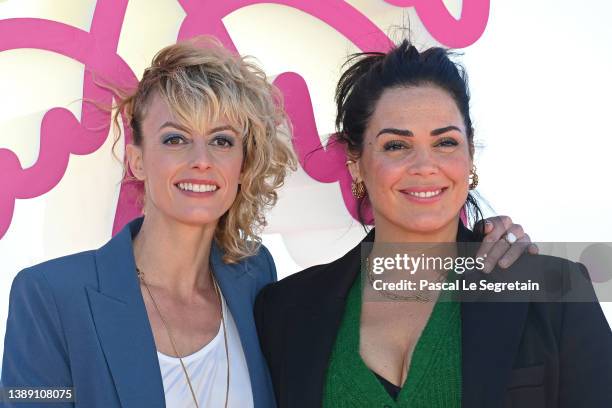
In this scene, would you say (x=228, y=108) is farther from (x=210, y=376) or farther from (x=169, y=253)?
(x=210, y=376)

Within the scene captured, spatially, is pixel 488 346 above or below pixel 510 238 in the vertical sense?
below

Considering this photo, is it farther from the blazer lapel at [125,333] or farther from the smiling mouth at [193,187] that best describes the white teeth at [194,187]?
the blazer lapel at [125,333]

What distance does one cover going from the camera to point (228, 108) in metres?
2.63

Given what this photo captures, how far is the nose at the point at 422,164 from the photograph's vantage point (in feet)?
8.06

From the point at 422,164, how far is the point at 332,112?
0.98m

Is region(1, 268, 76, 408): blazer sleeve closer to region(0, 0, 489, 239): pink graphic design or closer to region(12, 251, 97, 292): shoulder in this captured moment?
region(12, 251, 97, 292): shoulder

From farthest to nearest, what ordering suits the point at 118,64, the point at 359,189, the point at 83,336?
the point at 118,64, the point at 359,189, the point at 83,336

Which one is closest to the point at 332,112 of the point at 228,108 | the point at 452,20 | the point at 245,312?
the point at 452,20

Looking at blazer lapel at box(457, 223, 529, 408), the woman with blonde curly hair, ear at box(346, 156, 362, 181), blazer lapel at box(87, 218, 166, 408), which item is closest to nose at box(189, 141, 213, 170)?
the woman with blonde curly hair

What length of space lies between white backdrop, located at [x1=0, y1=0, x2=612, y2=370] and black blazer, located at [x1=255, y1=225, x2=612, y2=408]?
867 mm

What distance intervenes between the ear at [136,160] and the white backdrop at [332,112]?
13.9 inches

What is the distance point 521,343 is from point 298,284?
81cm

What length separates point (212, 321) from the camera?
2.66 metres

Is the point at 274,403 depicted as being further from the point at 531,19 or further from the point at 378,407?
the point at 531,19
